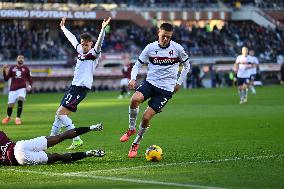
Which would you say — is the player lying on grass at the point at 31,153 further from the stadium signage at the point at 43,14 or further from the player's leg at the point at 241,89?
the stadium signage at the point at 43,14

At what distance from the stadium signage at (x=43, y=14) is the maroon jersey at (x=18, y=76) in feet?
114

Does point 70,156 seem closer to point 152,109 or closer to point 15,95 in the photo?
point 152,109

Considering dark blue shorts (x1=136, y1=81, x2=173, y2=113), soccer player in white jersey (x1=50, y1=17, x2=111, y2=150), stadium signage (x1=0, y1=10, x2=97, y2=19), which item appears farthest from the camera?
stadium signage (x1=0, y1=10, x2=97, y2=19)

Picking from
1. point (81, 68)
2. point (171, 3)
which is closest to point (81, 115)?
point (81, 68)

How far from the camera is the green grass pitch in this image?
12.3 m

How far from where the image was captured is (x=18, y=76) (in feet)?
90.8

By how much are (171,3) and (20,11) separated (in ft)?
61.8

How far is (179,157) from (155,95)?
1548 millimetres

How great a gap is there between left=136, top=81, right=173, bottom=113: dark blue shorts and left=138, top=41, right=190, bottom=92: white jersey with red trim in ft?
0.28

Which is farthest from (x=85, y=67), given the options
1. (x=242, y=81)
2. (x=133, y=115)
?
(x=242, y=81)

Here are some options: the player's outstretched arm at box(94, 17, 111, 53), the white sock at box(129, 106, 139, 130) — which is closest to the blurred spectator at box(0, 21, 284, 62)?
the player's outstretched arm at box(94, 17, 111, 53)

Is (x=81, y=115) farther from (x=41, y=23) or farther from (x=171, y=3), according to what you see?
(x=171, y=3)

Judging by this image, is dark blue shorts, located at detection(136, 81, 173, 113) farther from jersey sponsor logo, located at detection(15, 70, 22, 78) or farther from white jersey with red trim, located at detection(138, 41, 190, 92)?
jersey sponsor logo, located at detection(15, 70, 22, 78)

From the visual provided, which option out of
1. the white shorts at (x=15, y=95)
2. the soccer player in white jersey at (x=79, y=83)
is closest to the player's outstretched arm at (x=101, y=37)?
the soccer player in white jersey at (x=79, y=83)
